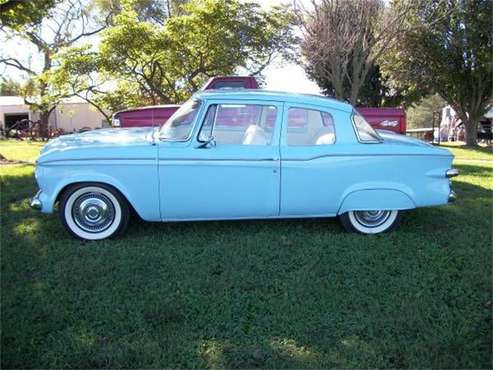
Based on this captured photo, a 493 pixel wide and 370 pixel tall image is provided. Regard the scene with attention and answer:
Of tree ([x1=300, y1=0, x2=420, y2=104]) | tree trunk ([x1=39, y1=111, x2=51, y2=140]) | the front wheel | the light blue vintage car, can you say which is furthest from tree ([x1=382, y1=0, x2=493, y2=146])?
tree trunk ([x1=39, y1=111, x2=51, y2=140])

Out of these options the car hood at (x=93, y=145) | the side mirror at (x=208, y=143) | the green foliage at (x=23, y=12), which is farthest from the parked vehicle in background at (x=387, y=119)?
the green foliage at (x=23, y=12)

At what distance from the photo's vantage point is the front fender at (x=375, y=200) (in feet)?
16.9

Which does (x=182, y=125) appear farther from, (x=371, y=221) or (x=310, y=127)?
(x=371, y=221)

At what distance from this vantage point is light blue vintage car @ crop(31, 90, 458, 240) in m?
4.87

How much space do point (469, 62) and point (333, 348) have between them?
2404 cm

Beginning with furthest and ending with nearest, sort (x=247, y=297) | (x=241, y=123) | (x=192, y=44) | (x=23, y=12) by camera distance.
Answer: (x=192, y=44) < (x=23, y=12) < (x=241, y=123) < (x=247, y=297)

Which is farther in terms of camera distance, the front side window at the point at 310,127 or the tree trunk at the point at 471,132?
the tree trunk at the point at 471,132

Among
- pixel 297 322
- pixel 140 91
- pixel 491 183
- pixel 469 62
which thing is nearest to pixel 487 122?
pixel 469 62

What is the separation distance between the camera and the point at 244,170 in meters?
4.96

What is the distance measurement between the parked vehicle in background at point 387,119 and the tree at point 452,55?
11253 millimetres

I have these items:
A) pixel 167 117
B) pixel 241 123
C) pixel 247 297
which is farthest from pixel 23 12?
pixel 247 297

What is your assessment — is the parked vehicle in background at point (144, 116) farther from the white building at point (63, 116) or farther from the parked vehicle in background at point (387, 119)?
the white building at point (63, 116)

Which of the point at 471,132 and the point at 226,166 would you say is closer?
the point at 226,166

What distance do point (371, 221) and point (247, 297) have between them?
2.12 m
